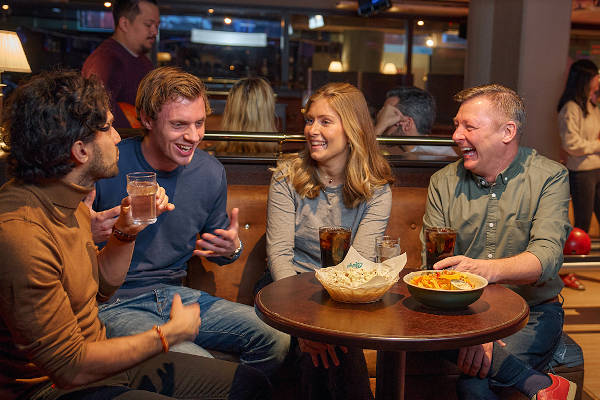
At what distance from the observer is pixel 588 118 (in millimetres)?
4980

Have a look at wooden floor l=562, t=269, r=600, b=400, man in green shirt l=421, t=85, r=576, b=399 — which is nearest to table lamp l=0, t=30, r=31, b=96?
man in green shirt l=421, t=85, r=576, b=399

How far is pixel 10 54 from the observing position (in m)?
3.43

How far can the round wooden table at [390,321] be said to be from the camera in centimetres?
150

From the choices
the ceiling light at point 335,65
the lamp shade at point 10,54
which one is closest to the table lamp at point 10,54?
the lamp shade at point 10,54

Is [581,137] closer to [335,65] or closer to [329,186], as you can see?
[329,186]

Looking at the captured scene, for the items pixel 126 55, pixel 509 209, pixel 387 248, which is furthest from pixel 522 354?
pixel 126 55

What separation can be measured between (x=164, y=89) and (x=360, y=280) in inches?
43.1

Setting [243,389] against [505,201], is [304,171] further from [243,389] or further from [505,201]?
[243,389]

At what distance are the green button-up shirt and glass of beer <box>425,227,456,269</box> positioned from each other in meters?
0.51

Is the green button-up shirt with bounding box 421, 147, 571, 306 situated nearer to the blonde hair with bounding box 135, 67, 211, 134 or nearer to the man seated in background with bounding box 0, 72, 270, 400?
the blonde hair with bounding box 135, 67, 211, 134

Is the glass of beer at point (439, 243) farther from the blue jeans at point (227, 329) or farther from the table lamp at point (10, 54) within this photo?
the table lamp at point (10, 54)

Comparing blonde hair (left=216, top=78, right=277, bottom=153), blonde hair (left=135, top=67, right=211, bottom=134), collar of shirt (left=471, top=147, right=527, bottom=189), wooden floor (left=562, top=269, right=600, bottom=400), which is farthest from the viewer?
blonde hair (left=216, top=78, right=277, bottom=153)

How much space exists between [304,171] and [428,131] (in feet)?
6.42

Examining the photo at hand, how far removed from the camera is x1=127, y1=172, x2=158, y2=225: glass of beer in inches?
69.2
